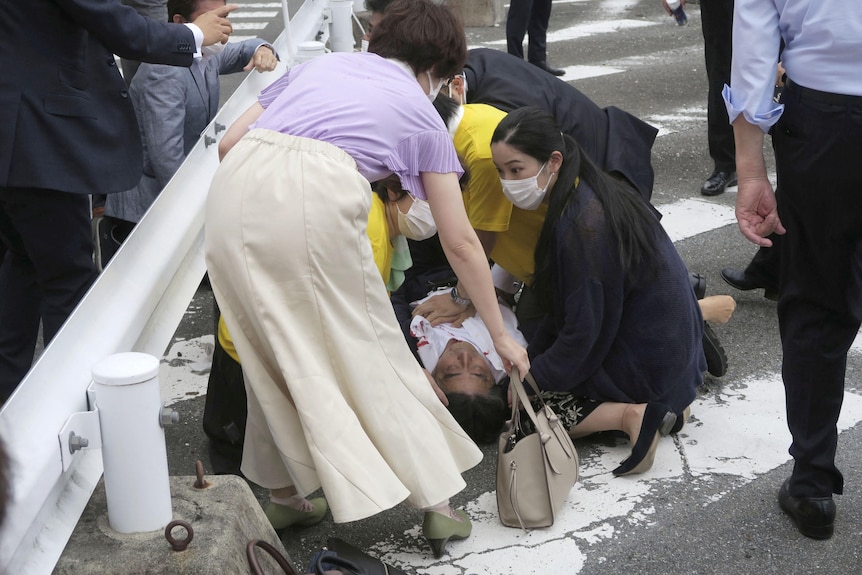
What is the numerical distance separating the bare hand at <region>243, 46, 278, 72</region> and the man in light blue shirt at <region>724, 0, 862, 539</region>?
226cm

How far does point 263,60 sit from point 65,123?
151cm

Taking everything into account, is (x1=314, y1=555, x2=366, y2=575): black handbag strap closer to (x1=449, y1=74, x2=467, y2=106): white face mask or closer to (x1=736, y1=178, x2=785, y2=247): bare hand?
(x1=736, y1=178, x2=785, y2=247): bare hand

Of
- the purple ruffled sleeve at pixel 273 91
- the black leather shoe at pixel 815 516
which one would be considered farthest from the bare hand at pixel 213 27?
the black leather shoe at pixel 815 516

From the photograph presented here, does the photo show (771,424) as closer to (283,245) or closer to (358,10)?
(283,245)

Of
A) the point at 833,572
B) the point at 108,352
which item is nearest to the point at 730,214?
the point at 833,572

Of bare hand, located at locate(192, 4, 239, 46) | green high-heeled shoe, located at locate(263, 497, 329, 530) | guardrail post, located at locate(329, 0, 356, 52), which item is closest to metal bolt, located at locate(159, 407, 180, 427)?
green high-heeled shoe, located at locate(263, 497, 329, 530)

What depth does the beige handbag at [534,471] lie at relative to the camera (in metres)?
3.07

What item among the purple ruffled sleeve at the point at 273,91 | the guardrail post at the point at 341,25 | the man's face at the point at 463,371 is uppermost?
the purple ruffled sleeve at the point at 273,91

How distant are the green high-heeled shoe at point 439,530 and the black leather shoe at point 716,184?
351cm

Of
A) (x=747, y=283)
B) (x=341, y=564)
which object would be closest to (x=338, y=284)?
(x=341, y=564)

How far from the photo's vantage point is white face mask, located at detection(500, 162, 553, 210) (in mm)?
3501

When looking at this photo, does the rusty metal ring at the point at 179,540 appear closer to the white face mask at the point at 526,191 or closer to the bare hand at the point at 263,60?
the white face mask at the point at 526,191

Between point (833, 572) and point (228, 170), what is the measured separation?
196 cm

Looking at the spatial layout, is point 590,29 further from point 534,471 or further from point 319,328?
point 319,328
